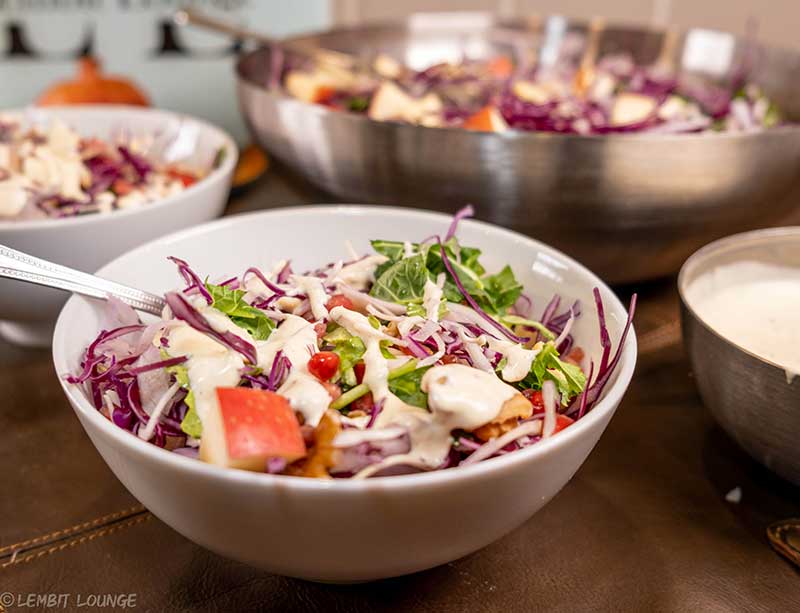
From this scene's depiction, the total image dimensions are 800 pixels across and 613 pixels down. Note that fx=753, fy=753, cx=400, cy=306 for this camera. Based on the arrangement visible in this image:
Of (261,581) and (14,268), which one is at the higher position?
(14,268)

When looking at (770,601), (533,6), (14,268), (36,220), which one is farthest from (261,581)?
(533,6)

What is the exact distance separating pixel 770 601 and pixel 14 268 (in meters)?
0.96

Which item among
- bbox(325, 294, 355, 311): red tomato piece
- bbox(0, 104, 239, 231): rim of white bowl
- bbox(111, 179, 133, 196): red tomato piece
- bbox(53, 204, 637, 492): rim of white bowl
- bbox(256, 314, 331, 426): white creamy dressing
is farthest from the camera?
bbox(111, 179, 133, 196): red tomato piece

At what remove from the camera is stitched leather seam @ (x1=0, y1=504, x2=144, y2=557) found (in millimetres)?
896

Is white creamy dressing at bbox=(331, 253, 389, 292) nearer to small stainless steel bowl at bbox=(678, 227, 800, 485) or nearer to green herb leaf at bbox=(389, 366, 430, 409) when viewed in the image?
green herb leaf at bbox=(389, 366, 430, 409)

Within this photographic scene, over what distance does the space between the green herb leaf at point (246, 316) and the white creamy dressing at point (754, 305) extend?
1.92ft

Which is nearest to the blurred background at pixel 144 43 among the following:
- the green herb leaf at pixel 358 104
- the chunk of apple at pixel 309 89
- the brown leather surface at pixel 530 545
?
the chunk of apple at pixel 309 89

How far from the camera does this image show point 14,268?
898 mm

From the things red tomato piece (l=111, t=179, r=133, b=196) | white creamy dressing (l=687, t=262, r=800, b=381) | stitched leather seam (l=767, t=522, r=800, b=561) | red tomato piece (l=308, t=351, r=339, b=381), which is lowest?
stitched leather seam (l=767, t=522, r=800, b=561)

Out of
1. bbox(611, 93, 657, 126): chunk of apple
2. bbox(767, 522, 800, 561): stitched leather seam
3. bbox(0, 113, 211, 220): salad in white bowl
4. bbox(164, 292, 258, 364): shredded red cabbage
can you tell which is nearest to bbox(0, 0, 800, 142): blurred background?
bbox(0, 113, 211, 220): salad in white bowl

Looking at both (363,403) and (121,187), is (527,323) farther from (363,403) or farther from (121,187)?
(121,187)

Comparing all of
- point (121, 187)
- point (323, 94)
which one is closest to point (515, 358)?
point (121, 187)

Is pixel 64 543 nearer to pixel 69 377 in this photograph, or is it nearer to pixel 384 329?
pixel 69 377

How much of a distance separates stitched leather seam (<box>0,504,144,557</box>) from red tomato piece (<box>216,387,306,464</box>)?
327mm
